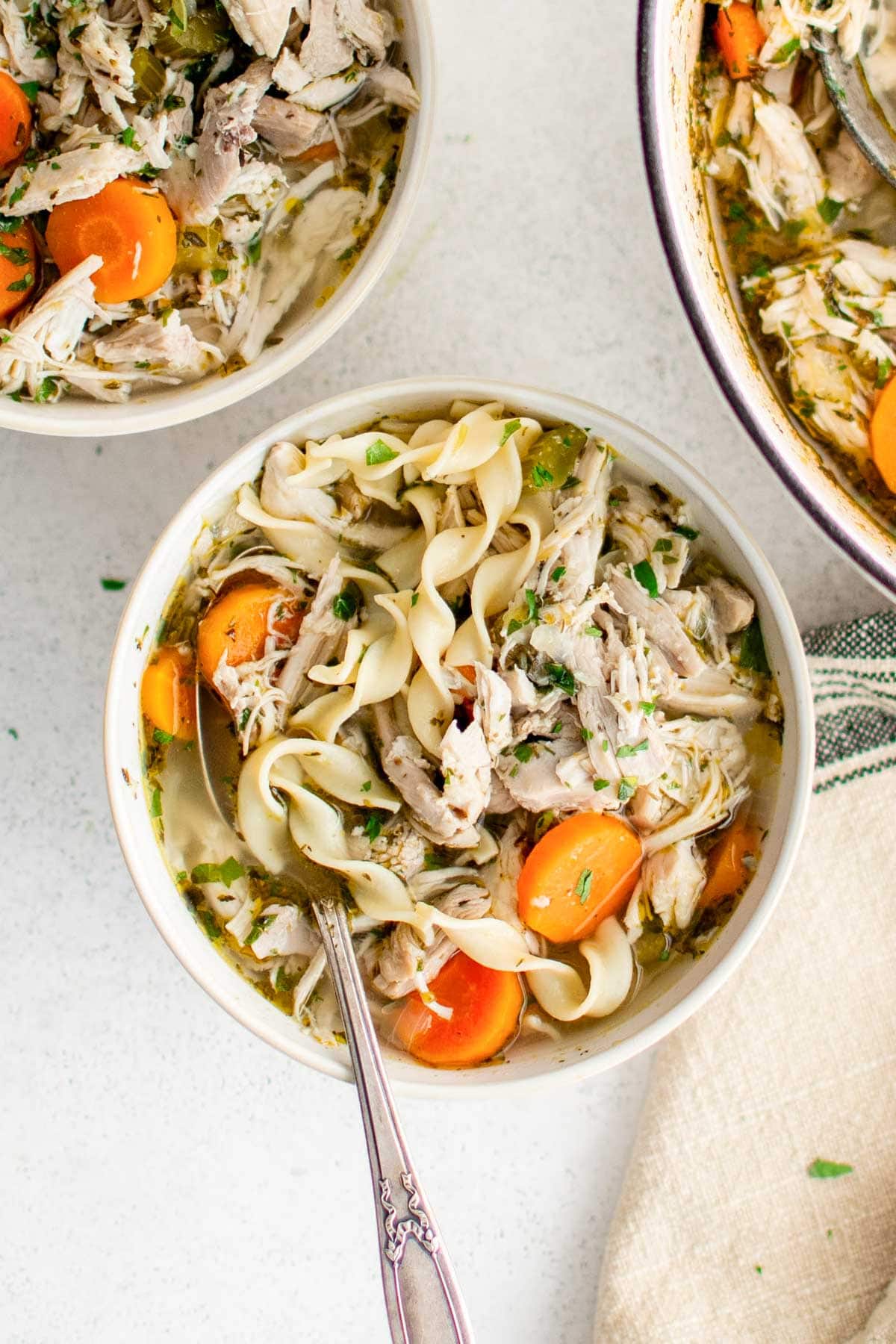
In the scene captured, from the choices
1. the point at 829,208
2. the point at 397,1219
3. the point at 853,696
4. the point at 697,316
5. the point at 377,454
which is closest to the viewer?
the point at 697,316

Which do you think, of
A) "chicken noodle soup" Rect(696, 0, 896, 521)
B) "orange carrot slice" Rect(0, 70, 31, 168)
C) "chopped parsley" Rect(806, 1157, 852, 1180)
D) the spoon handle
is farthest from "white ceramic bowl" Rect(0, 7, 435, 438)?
"chopped parsley" Rect(806, 1157, 852, 1180)

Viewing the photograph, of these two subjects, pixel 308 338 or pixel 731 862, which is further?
pixel 731 862

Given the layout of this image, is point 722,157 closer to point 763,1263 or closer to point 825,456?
point 825,456

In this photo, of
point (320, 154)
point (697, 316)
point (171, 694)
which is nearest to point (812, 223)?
point (697, 316)

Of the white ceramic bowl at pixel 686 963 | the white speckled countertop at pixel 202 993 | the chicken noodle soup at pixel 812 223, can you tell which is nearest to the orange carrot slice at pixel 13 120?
the white speckled countertop at pixel 202 993

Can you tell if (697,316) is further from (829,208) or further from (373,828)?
(373,828)

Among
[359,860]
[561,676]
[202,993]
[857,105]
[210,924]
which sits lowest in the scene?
[202,993]

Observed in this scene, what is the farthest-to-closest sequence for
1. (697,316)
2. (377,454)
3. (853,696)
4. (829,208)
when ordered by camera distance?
1. (853,696)
2. (829,208)
3. (377,454)
4. (697,316)

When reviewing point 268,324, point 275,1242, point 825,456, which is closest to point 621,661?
point 825,456
